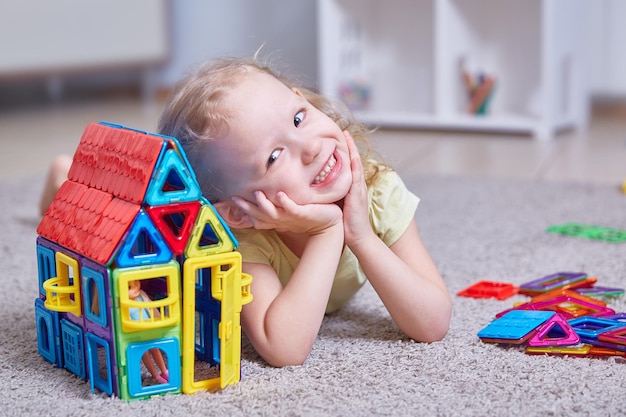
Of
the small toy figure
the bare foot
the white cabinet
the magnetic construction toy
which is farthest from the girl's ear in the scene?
the white cabinet

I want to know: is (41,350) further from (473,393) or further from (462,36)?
(462,36)

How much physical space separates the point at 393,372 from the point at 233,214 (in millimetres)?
222

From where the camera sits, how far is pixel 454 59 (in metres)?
2.48

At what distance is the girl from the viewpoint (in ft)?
2.70

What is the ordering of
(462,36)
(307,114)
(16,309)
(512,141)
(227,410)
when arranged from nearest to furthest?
(227,410)
(307,114)
(16,309)
(512,141)
(462,36)

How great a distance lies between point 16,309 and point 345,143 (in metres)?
0.48

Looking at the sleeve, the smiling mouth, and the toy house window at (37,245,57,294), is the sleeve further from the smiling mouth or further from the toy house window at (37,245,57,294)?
the toy house window at (37,245,57,294)

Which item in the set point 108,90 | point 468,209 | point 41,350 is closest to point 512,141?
point 468,209

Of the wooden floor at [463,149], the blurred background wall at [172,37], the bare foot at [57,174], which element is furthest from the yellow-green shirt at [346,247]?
the blurred background wall at [172,37]

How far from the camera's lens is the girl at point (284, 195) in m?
0.82

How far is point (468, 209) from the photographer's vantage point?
5.14ft

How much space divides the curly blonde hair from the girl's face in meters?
0.01

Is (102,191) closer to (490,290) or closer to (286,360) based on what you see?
(286,360)

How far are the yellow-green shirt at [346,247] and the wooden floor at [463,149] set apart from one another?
0.83m
